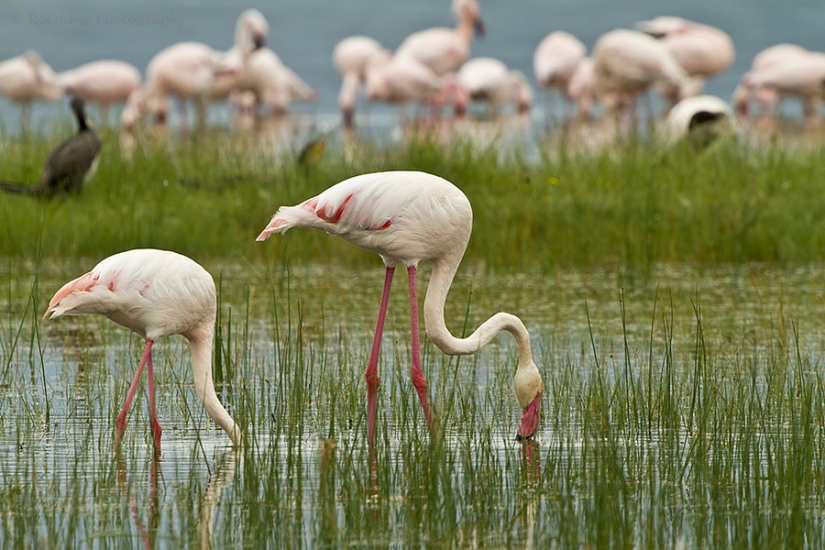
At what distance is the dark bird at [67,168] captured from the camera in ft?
34.3

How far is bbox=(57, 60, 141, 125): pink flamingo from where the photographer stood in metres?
20.3

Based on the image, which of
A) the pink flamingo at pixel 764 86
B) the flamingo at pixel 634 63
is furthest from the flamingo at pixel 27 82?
the pink flamingo at pixel 764 86

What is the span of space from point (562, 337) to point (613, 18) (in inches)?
1408

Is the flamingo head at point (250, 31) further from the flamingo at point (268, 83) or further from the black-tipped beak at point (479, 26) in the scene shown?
the black-tipped beak at point (479, 26)

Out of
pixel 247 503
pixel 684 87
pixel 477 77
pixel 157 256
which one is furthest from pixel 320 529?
pixel 477 77

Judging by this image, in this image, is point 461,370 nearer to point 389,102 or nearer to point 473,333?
point 473,333

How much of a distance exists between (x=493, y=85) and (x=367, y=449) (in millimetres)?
18468

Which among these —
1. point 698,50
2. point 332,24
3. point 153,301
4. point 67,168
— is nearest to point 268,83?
point 698,50

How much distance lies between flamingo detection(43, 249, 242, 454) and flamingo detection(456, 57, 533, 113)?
682 inches

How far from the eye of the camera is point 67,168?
10.4 m

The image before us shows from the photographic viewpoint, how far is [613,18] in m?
42.3

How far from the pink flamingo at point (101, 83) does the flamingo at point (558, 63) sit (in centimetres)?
616

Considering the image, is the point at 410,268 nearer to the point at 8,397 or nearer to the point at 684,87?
the point at 8,397

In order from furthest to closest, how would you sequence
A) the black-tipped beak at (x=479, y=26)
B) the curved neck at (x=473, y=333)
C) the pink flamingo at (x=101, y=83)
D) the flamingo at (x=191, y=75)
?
1. the black-tipped beak at (x=479, y=26)
2. the pink flamingo at (x=101, y=83)
3. the flamingo at (x=191, y=75)
4. the curved neck at (x=473, y=333)
